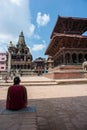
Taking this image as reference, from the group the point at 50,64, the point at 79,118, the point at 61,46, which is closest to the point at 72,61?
the point at 61,46

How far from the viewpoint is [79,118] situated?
4.46 m

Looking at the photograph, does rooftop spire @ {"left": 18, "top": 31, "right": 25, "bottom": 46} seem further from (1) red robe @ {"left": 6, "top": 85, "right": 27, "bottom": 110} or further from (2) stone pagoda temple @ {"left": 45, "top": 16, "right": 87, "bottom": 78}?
(1) red robe @ {"left": 6, "top": 85, "right": 27, "bottom": 110}

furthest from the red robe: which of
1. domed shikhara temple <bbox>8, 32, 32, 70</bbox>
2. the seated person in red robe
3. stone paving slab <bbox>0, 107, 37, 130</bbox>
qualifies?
domed shikhara temple <bbox>8, 32, 32, 70</bbox>

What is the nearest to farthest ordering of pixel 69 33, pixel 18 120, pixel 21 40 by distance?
pixel 18 120 → pixel 69 33 → pixel 21 40

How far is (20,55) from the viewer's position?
7906 centimetres

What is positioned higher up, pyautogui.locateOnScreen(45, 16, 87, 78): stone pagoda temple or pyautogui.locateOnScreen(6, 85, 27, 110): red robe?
pyautogui.locateOnScreen(45, 16, 87, 78): stone pagoda temple

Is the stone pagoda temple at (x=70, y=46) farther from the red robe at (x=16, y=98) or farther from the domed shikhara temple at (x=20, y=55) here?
the domed shikhara temple at (x=20, y=55)

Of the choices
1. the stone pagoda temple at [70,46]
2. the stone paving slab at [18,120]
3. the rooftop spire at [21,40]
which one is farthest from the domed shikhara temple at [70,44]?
the rooftop spire at [21,40]

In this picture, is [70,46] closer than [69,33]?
Yes

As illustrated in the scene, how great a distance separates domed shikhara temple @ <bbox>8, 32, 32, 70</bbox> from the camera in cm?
7606

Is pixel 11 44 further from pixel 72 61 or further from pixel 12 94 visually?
pixel 12 94

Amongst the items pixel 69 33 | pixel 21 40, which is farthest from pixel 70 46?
pixel 21 40

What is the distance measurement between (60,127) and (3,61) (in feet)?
309

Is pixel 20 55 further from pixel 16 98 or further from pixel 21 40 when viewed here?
pixel 16 98
